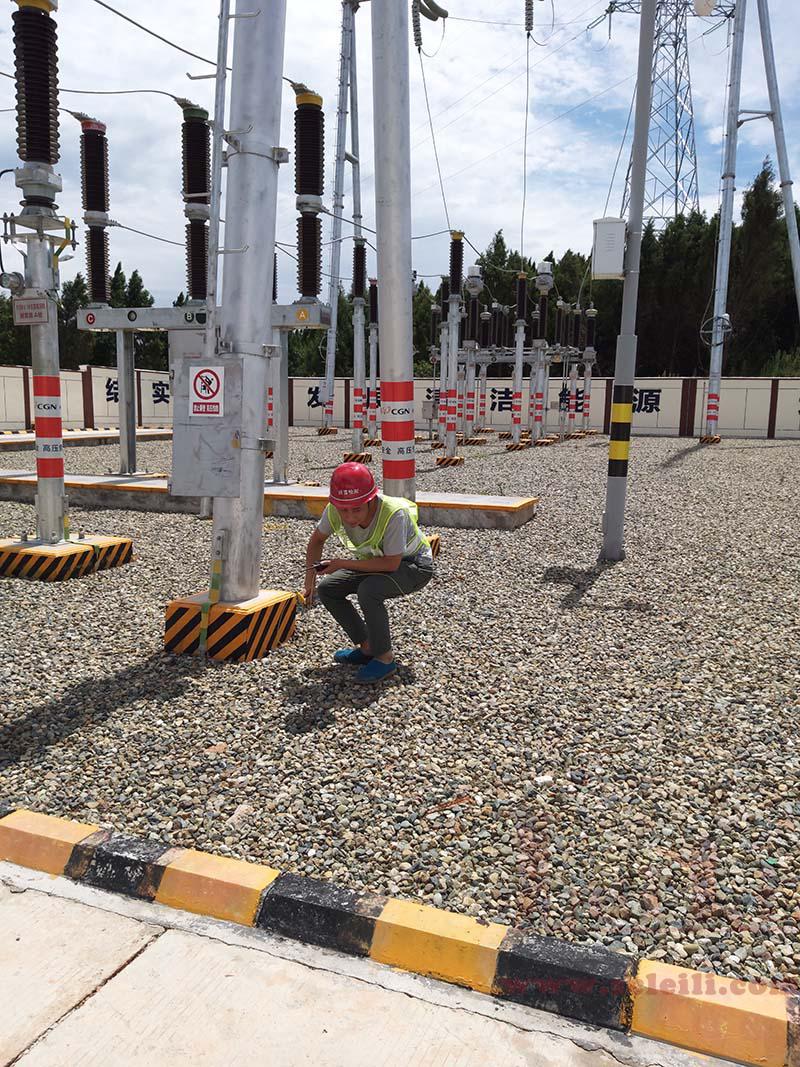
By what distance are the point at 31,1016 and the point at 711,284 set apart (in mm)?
38583

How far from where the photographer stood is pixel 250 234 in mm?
5125

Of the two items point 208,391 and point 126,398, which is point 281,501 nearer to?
point 126,398

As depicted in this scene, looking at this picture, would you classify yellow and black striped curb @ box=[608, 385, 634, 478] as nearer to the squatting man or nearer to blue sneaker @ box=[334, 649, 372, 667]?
the squatting man

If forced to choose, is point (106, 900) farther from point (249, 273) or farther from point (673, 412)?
point (673, 412)

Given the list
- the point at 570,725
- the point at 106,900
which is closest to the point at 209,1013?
the point at 106,900

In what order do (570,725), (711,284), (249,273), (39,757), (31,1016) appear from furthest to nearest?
1. (711,284)
2. (249,273)
3. (570,725)
4. (39,757)
5. (31,1016)

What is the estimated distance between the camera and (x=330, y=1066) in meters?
2.24

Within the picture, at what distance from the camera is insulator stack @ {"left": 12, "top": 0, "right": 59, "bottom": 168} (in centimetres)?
663

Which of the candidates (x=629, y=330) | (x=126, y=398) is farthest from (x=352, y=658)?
(x=126, y=398)

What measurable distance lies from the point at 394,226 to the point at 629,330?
2.56m

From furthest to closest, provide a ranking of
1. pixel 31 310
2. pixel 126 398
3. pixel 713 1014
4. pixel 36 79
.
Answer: pixel 126 398 < pixel 31 310 < pixel 36 79 < pixel 713 1014

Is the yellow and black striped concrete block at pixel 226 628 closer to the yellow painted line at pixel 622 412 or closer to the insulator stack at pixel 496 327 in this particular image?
the yellow painted line at pixel 622 412

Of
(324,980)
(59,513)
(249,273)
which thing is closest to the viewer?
(324,980)

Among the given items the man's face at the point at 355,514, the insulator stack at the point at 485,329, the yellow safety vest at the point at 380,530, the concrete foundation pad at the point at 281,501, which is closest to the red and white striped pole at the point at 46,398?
the concrete foundation pad at the point at 281,501
